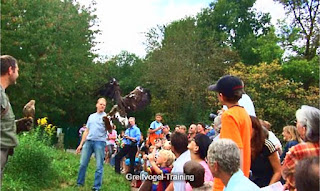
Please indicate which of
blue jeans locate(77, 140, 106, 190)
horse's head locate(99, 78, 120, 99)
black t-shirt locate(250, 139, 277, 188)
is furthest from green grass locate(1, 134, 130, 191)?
black t-shirt locate(250, 139, 277, 188)

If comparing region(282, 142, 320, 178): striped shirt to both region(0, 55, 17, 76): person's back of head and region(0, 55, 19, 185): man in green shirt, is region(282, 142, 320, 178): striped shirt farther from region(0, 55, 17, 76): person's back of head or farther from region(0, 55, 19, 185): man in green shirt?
region(0, 55, 17, 76): person's back of head

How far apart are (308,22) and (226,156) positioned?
28.8 metres

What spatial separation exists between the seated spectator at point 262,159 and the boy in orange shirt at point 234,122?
443 mm

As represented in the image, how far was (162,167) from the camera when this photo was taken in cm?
558

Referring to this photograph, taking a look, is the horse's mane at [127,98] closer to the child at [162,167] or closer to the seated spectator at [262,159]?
the child at [162,167]

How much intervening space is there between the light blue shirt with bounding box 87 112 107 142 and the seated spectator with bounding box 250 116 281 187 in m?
4.56

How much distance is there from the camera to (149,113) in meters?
35.0

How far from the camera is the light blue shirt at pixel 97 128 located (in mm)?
8500

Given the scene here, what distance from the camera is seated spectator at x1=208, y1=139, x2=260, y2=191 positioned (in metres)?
3.20

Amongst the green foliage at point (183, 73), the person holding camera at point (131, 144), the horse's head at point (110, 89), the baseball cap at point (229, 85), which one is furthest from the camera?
the green foliage at point (183, 73)

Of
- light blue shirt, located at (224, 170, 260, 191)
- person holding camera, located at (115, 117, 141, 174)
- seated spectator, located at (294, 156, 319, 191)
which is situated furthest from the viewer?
person holding camera, located at (115, 117, 141, 174)

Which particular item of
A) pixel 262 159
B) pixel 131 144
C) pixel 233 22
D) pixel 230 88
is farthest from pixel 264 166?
pixel 233 22

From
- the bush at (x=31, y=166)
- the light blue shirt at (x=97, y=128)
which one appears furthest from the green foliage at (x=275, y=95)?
the bush at (x=31, y=166)

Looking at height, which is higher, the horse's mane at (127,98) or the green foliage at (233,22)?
the green foliage at (233,22)
